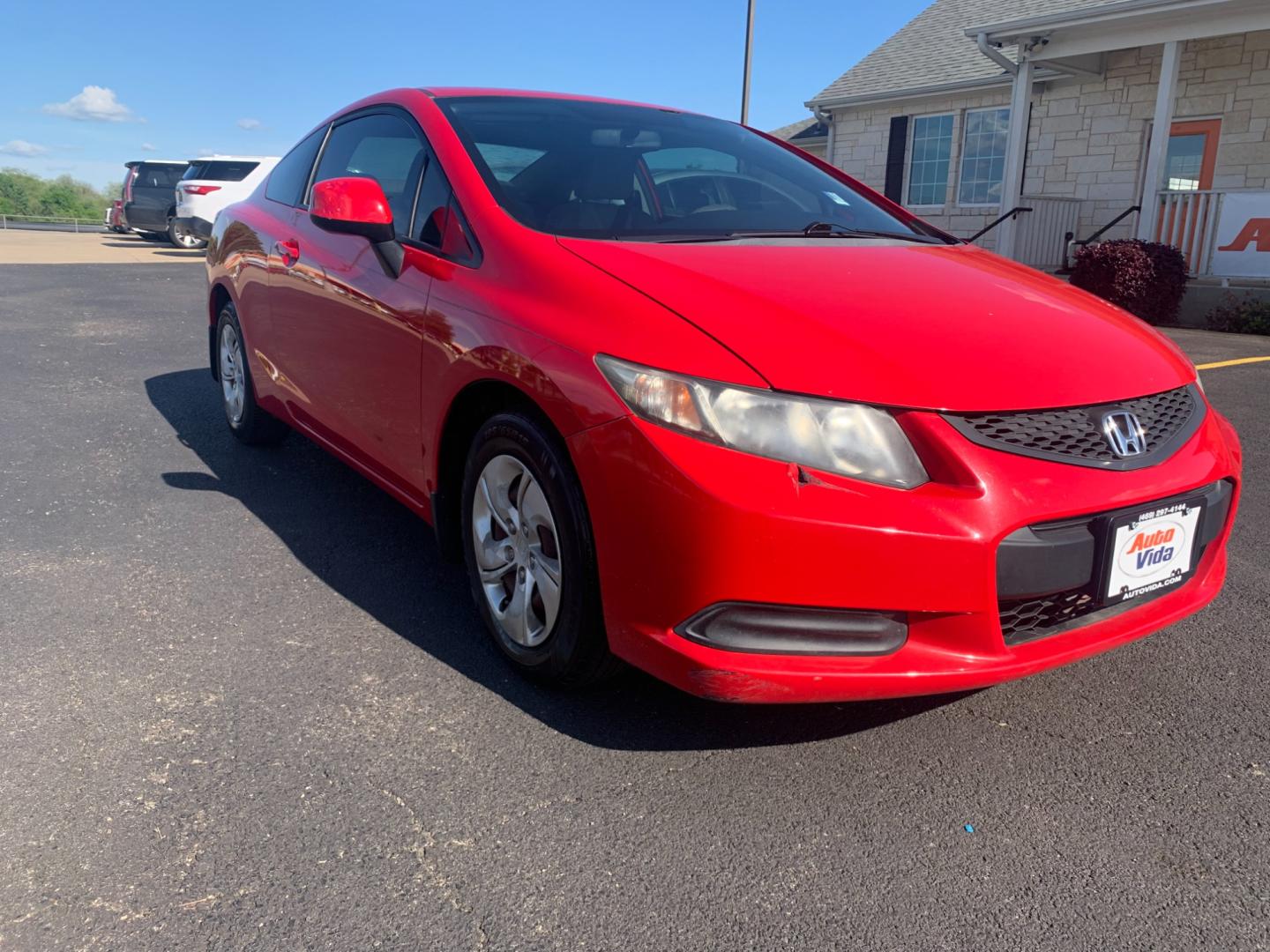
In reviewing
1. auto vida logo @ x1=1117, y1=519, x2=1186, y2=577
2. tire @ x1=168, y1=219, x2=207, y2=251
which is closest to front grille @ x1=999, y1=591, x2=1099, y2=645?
auto vida logo @ x1=1117, y1=519, x2=1186, y2=577

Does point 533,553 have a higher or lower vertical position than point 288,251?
lower

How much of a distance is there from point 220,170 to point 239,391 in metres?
16.1

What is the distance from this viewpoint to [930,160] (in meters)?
17.1

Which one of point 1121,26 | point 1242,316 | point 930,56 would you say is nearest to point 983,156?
point 930,56

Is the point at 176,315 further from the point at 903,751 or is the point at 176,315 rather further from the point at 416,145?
the point at 903,751

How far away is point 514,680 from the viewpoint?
2.81 metres

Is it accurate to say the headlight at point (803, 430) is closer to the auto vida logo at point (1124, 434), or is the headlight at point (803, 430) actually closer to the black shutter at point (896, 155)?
the auto vida logo at point (1124, 434)

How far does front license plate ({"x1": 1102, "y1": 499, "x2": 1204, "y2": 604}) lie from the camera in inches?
89.5

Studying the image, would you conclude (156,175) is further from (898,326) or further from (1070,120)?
(898,326)

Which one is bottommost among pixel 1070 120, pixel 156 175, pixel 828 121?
pixel 156 175

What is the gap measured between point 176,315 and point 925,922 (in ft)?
33.2

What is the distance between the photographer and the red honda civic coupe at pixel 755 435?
2117 mm

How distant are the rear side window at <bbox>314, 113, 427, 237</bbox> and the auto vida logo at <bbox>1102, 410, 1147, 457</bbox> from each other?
2083 millimetres

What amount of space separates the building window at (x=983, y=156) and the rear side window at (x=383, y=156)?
547 inches
